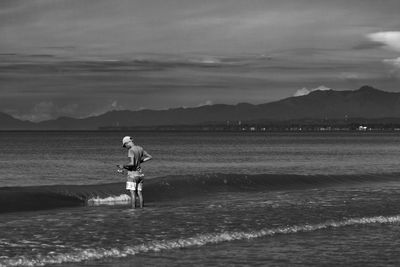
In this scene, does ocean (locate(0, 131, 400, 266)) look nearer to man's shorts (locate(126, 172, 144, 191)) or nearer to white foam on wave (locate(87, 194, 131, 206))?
white foam on wave (locate(87, 194, 131, 206))

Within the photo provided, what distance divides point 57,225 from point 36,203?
22.6ft

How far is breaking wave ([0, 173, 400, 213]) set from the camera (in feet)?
80.2

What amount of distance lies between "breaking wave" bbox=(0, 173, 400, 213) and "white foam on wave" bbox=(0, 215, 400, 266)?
9270mm

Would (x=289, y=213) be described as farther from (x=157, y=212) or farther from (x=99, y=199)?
(x=99, y=199)

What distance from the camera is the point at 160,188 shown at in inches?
1170

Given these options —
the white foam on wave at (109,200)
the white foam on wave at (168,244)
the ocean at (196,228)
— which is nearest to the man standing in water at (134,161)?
the ocean at (196,228)

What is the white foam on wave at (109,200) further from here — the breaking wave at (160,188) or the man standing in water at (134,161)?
the man standing in water at (134,161)

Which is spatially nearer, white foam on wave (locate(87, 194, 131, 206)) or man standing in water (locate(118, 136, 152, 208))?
man standing in water (locate(118, 136, 152, 208))

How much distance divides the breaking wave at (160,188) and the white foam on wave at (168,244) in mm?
9270

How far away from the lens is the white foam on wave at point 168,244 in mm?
13007

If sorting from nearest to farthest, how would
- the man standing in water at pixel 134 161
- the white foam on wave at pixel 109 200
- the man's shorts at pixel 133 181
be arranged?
the man standing in water at pixel 134 161
the man's shorts at pixel 133 181
the white foam on wave at pixel 109 200

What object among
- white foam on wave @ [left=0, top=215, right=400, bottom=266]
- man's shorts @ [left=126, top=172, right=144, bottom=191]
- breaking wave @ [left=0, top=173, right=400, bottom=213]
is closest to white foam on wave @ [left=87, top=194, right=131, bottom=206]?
breaking wave @ [left=0, top=173, right=400, bottom=213]

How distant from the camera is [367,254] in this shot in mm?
13836

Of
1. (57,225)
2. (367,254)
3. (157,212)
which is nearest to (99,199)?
(157,212)
